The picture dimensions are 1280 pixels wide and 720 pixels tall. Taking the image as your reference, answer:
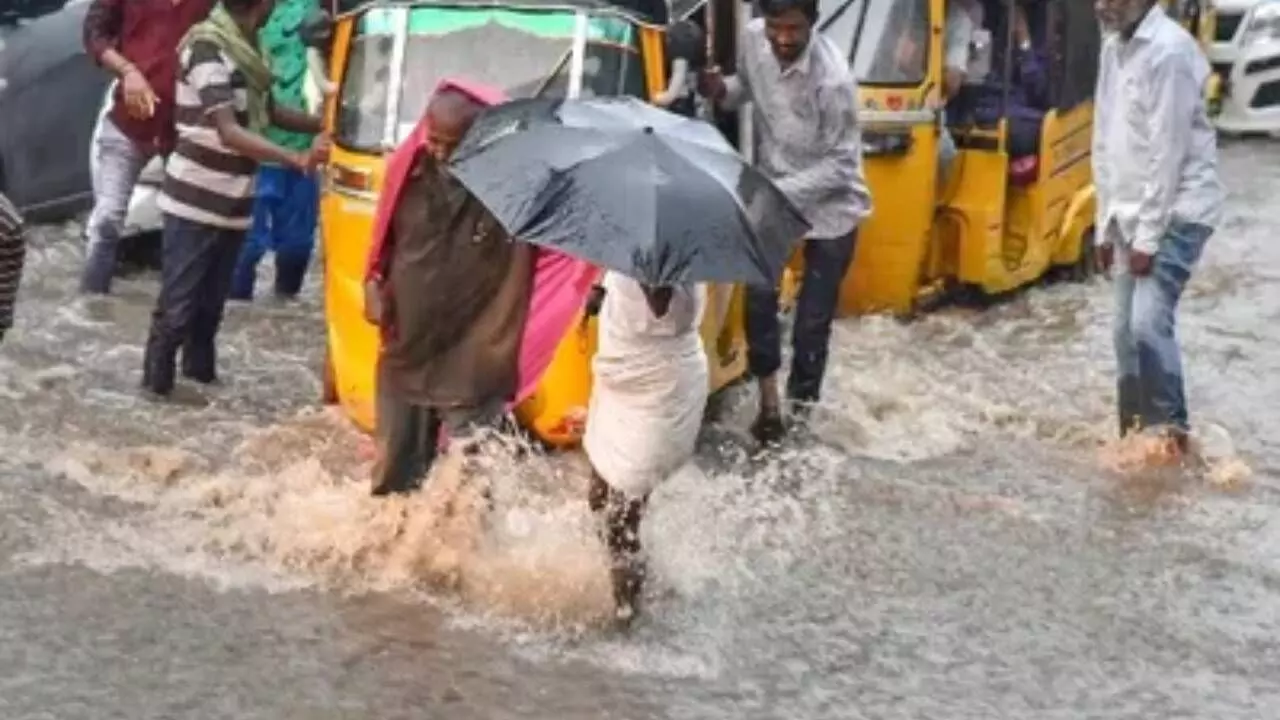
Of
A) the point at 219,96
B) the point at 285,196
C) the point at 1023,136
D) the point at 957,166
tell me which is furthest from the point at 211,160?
the point at 1023,136

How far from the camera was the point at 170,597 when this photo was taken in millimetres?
6875

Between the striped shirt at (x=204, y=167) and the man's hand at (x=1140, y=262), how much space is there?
3.25 m

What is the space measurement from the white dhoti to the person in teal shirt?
3.73m

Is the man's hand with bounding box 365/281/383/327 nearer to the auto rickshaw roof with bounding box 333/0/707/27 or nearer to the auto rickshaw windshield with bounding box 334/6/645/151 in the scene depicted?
the auto rickshaw windshield with bounding box 334/6/645/151

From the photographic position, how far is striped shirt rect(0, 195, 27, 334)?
5988 millimetres

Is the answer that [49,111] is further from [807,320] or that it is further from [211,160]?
[807,320]

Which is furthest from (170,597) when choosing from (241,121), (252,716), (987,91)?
(987,91)

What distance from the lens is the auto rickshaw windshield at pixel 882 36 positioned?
11.0 metres

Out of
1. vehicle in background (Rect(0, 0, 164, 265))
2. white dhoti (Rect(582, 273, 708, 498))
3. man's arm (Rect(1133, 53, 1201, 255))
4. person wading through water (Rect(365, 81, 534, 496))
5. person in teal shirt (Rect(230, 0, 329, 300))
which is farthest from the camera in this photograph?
vehicle in background (Rect(0, 0, 164, 265))

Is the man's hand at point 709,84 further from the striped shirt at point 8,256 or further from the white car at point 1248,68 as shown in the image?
the white car at point 1248,68

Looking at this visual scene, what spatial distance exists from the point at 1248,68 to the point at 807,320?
35.6ft

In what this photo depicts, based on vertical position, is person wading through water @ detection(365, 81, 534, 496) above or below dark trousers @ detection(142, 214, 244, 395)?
above

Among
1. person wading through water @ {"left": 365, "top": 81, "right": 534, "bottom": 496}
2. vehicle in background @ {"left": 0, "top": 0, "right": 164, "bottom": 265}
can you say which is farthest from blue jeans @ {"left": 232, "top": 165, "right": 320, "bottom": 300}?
person wading through water @ {"left": 365, "top": 81, "right": 534, "bottom": 496}

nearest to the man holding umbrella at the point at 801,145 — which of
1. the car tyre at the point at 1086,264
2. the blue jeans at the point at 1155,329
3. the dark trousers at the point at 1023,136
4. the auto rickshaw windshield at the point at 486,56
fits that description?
the auto rickshaw windshield at the point at 486,56
